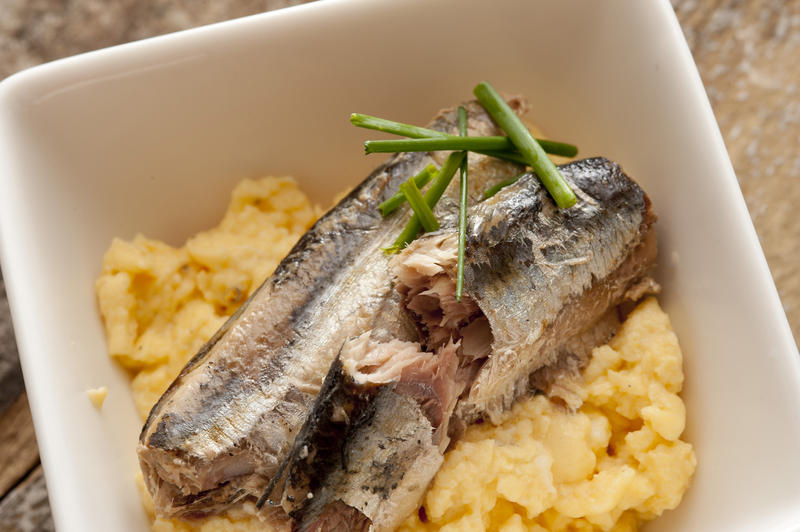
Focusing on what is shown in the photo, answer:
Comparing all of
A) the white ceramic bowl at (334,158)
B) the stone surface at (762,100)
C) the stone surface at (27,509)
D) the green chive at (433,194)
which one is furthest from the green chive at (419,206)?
the stone surface at (27,509)

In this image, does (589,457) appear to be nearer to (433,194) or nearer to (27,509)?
(433,194)

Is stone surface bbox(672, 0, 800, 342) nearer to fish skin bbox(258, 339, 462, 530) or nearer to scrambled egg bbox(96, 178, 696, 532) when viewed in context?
scrambled egg bbox(96, 178, 696, 532)

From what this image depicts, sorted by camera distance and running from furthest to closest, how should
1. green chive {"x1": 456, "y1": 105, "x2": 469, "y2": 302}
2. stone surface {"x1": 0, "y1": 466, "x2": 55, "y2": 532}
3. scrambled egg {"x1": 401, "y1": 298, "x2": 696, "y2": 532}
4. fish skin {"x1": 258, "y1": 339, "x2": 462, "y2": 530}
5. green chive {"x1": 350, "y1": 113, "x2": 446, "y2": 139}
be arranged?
stone surface {"x1": 0, "y1": 466, "x2": 55, "y2": 532} → green chive {"x1": 350, "y1": 113, "x2": 446, "y2": 139} → scrambled egg {"x1": 401, "y1": 298, "x2": 696, "y2": 532} → green chive {"x1": 456, "y1": 105, "x2": 469, "y2": 302} → fish skin {"x1": 258, "y1": 339, "x2": 462, "y2": 530}

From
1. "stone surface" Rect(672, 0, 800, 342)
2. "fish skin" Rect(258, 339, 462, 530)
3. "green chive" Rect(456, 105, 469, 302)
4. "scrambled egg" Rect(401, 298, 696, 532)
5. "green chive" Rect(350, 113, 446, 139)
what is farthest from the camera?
"stone surface" Rect(672, 0, 800, 342)

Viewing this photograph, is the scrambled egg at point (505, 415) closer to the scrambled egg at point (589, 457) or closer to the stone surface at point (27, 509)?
the scrambled egg at point (589, 457)

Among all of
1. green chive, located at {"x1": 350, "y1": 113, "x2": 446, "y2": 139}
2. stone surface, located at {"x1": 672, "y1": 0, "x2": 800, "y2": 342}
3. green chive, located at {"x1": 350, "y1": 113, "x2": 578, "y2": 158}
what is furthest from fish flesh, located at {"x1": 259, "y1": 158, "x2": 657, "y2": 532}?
stone surface, located at {"x1": 672, "y1": 0, "x2": 800, "y2": 342}
